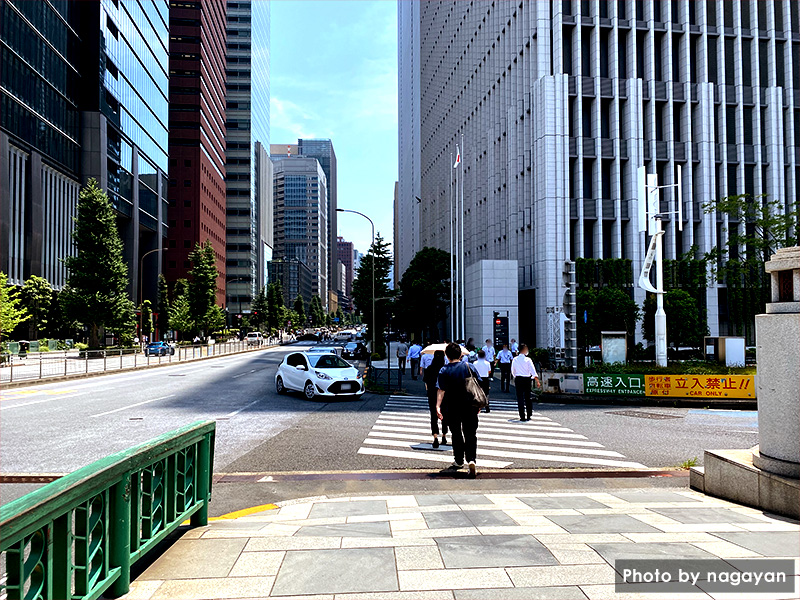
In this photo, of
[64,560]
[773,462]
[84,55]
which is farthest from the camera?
[84,55]

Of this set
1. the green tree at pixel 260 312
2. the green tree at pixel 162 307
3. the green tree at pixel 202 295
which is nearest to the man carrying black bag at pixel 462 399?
the green tree at pixel 202 295

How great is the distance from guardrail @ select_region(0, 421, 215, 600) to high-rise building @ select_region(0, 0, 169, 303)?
5803 centimetres

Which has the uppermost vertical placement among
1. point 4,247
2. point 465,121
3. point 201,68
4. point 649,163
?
point 201,68

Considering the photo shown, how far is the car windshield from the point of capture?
1984 cm

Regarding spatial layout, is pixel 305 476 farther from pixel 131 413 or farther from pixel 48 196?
pixel 48 196

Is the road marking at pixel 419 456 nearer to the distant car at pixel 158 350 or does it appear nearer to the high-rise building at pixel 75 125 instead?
the distant car at pixel 158 350

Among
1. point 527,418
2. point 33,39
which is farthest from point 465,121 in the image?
point 527,418

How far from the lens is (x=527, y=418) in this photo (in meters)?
14.8

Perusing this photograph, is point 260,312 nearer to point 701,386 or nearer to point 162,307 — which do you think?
point 162,307

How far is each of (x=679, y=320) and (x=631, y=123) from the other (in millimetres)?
14557

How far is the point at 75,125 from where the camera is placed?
64.8m

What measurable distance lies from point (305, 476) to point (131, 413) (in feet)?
29.5

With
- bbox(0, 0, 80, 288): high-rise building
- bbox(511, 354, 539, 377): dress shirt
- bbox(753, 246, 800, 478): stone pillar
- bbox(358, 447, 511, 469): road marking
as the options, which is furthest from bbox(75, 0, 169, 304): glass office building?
bbox(753, 246, 800, 478): stone pillar

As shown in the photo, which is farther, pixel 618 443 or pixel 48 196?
pixel 48 196
